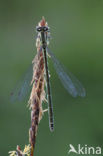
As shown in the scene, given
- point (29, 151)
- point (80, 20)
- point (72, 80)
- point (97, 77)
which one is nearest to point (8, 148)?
point (97, 77)

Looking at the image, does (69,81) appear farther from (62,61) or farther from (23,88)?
(62,61)

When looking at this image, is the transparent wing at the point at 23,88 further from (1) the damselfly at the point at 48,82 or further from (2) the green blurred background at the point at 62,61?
(2) the green blurred background at the point at 62,61

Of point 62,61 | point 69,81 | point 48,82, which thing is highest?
point 62,61

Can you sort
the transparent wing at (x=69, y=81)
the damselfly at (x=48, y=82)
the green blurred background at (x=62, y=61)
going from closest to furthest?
1. the damselfly at (x=48, y=82)
2. the transparent wing at (x=69, y=81)
3. the green blurred background at (x=62, y=61)

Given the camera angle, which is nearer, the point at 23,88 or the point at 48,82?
the point at 48,82

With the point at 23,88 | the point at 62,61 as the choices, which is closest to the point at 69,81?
the point at 23,88

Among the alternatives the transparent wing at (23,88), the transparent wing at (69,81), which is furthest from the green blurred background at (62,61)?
the transparent wing at (23,88)
